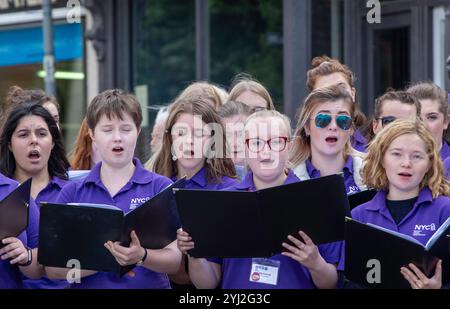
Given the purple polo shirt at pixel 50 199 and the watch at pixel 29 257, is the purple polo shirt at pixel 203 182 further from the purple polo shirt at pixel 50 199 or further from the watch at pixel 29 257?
the watch at pixel 29 257

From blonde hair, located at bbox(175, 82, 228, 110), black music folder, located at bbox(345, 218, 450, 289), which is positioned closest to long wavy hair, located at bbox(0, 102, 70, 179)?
blonde hair, located at bbox(175, 82, 228, 110)

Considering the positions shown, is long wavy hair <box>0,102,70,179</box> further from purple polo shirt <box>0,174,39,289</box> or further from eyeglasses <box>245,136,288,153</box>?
eyeglasses <box>245,136,288,153</box>

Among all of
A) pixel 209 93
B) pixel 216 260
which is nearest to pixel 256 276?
pixel 216 260

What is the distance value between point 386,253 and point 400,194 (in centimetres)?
53

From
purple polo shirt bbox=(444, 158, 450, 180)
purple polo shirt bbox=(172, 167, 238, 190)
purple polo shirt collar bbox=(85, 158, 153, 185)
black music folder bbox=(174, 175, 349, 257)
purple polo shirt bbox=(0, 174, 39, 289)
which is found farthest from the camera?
purple polo shirt bbox=(444, 158, 450, 180)

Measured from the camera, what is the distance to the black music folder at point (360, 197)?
4.38m

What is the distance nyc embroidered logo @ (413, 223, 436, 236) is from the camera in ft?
13.1

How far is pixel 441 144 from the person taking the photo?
18.7ft

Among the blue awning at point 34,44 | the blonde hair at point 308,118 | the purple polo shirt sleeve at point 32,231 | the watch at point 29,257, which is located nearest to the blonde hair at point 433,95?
the blonde hair at point 308,118

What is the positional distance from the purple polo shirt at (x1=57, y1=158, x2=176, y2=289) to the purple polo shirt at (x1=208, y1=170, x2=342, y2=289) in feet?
1.25

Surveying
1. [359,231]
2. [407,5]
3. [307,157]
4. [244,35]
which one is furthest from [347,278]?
[244,35]

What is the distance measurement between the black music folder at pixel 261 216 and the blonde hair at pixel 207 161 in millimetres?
856
